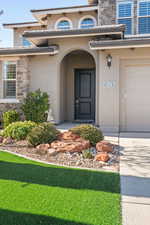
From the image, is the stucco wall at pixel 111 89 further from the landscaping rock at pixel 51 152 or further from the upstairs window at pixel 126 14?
the landscaping rock at pixel 51 152

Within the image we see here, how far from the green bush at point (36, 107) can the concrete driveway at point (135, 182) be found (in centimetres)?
451

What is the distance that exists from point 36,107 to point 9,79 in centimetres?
285

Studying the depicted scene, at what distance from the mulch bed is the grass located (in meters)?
0.48

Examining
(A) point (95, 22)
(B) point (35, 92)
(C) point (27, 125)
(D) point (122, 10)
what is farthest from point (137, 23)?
(C) point (27, 125)

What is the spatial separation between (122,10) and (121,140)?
8.57 meters

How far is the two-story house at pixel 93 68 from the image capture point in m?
10.5

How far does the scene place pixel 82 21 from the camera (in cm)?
1530

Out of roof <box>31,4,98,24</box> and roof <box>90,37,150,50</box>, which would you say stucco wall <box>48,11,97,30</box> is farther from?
roof <box>90,37,150,50</box>

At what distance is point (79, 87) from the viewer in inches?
547

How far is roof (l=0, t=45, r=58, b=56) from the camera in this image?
11008 millimetres

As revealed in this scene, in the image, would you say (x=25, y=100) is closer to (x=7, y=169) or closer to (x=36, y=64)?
(x=36, y=64)

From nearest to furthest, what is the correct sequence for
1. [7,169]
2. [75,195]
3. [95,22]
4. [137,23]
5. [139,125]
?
[75,195] < [7,169] < [139,125] < [137,23] < [95,22]

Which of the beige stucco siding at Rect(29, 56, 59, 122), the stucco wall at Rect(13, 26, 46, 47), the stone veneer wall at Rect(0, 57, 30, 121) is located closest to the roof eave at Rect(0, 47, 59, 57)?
the stone veneer wall at Rect(0, 57, 30, 121)

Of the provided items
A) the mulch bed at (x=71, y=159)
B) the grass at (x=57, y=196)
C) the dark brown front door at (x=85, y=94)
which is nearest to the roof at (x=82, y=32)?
the dark brown front door at (x=85, y=94)
